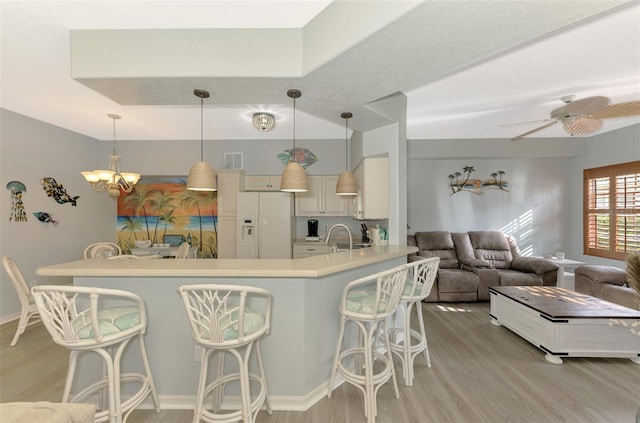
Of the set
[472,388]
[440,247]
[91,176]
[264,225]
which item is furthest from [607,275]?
[91,176]

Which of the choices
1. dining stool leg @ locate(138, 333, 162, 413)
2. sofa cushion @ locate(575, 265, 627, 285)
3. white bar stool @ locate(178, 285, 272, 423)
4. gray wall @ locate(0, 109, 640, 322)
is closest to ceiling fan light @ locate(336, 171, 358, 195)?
white bar stool @ locate(178, 285, 272, 423)

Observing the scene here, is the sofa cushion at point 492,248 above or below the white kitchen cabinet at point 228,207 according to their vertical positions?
below

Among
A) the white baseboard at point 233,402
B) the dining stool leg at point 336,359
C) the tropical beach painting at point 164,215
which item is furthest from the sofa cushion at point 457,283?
the tropical beach painting at point 164,215

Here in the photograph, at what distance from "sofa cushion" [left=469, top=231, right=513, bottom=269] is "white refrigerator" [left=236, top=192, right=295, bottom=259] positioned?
10.9 ft

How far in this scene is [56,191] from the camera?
13.5 feet

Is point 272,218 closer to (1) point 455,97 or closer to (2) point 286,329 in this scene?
(2) point 286,329

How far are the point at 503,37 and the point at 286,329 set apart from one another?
7.74 ft

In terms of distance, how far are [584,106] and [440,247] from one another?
2.68 meters

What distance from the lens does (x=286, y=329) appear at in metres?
1.97

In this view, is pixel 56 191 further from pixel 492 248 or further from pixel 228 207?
pixel 492 248

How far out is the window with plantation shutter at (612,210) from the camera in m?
4.11

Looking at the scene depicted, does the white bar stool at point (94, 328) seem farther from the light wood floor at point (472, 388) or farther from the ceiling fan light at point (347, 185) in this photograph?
the ceiling fan light at point (347, 185)

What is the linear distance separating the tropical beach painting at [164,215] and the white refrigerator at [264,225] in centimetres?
88

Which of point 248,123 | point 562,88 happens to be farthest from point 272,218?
point 562,88
